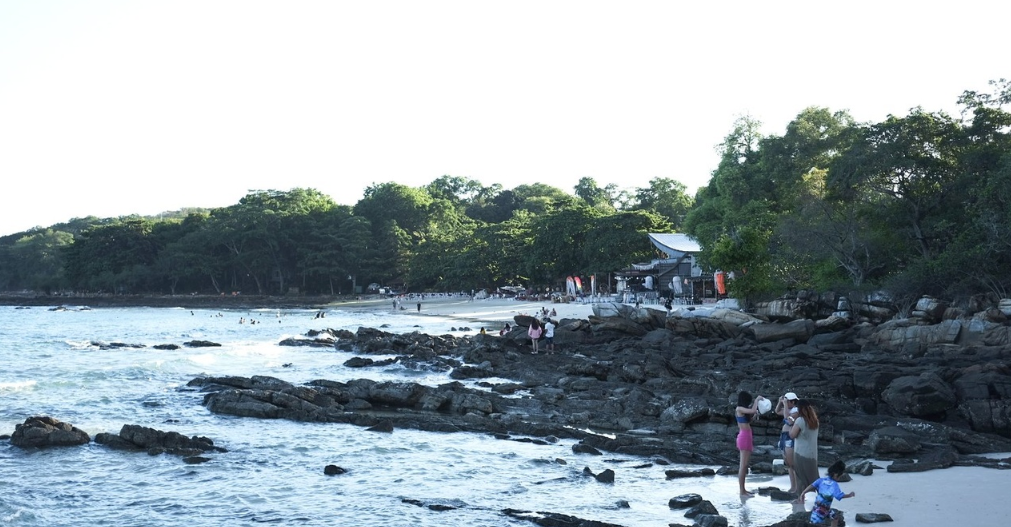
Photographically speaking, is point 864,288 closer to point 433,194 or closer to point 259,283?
point 259,283

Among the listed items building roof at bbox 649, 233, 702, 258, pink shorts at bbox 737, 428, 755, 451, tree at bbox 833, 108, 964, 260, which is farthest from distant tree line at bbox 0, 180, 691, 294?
pink shorts at bbox 737, 428, 755, 451

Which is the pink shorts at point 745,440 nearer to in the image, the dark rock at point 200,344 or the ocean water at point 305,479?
the ocean water at point 305,479

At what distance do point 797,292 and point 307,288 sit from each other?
200ft

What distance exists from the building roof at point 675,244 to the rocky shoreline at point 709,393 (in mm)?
17246

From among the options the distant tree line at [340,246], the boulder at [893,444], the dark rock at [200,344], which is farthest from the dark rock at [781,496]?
the distant tree line at [340,246]

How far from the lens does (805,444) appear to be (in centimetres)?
918

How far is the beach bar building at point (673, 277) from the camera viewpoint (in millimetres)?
44184

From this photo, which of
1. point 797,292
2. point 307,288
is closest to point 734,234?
point 797,292

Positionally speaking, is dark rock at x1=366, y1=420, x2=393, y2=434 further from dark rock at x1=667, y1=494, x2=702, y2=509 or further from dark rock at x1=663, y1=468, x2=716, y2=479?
dark rock at x1=667, y1=494, x2=702, y2=509

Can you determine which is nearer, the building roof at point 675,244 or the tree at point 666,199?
the building roof at point 675,244

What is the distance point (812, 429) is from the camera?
9.21 m

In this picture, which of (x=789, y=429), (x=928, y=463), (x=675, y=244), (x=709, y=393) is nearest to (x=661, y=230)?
(x=675, y=244)

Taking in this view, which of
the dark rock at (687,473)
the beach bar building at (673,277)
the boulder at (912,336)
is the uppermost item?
the beach bar building at (673,277)

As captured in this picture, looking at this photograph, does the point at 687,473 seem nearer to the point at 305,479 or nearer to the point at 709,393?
the point at 305,479
